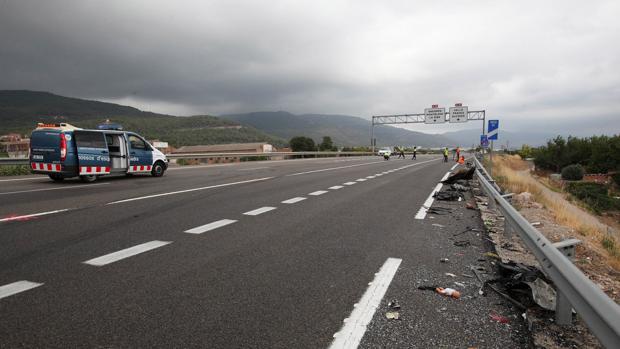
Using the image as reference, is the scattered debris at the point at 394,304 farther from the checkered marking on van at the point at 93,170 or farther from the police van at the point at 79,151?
the checkered marking on van at the point at 93,170

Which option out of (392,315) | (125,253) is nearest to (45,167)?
(125,253)

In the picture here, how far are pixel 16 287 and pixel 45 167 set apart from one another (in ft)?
36.8

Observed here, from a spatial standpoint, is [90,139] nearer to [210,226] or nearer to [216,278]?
[210,226]

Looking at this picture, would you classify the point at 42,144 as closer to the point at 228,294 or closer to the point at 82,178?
the point at 82,178

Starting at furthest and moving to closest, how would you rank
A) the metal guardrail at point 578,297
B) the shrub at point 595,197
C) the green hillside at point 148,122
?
1. the green hillside at point 148,122
2. the shrub at point 595,197
3. the metal guardrail at point 578,297

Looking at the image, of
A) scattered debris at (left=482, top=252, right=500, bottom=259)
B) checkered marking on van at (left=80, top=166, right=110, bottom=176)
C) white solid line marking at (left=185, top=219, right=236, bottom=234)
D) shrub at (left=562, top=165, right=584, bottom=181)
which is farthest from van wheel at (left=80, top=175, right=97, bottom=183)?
shrub at (left=562, top=165, right=584, bottom=181)

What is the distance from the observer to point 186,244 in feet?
17.0

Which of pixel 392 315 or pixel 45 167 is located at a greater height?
pixel 45 167

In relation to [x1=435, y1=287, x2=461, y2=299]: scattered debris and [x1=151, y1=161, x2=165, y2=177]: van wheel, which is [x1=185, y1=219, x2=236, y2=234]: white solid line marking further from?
[x1=151, y1=161, x2=165, y2=177]: van wheel

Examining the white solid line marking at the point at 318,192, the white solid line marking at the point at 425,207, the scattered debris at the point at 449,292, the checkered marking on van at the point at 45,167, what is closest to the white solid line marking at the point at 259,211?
the white solid line marking at the point at 318,192

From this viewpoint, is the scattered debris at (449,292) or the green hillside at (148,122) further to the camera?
the green hillside at (148,122)

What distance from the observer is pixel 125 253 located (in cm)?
467

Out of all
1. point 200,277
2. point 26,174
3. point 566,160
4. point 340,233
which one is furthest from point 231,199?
point 566,160

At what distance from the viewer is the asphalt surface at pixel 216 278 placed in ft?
9.11
